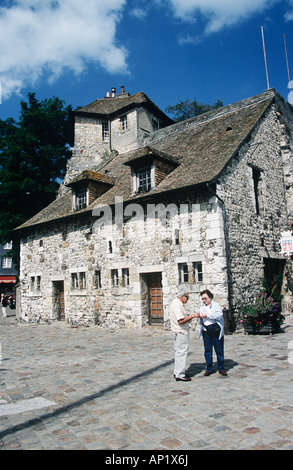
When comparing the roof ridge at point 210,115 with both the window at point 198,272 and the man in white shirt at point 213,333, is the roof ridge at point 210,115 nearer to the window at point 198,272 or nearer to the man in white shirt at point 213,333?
the window at point 198,272

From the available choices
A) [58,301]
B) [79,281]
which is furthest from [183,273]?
[58,301]

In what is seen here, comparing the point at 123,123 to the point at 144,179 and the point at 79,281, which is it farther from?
the point at 79,281

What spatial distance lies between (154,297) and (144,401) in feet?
25.6

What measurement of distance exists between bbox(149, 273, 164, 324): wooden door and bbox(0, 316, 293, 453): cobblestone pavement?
3759mm

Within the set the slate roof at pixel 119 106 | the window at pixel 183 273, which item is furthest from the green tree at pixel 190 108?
the window at pixel 183 273

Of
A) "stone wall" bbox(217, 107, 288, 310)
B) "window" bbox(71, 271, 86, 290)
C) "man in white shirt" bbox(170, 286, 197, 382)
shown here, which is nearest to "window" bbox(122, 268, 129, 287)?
"window" bbox(71, 271, 86, 290)

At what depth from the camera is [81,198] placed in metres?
15.3

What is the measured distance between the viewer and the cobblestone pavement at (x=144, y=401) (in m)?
3.45

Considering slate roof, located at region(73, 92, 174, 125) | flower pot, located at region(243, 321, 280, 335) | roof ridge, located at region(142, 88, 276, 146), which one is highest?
slate roof, located at region(73, 92, 174, 125)

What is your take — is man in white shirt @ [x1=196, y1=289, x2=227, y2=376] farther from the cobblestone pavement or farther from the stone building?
the stone building

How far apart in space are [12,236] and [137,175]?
1292cm

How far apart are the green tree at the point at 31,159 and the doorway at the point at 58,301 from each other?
24.6 ft

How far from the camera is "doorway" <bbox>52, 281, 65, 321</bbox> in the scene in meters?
16.4
